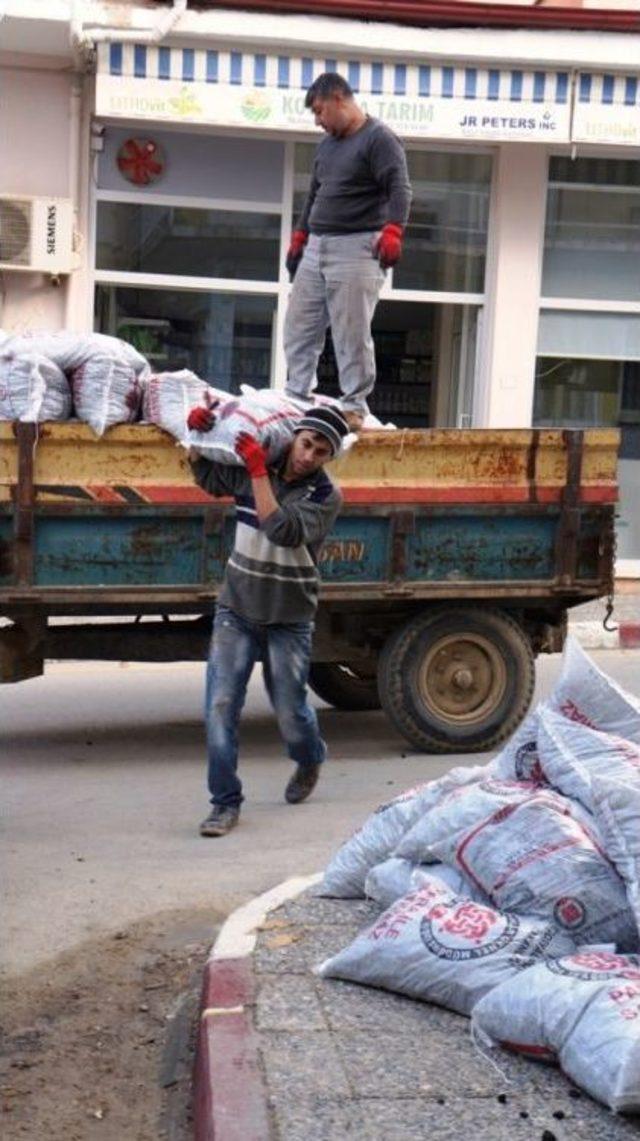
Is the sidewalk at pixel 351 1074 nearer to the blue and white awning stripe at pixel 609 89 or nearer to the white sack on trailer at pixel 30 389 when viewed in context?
the white sack on trailer at pixel 30 389

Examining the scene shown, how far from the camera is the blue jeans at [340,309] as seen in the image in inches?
348

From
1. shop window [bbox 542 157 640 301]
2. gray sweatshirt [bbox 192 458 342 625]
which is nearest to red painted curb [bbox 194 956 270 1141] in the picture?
gray sweatshirt [bbox 192 458 342 625]

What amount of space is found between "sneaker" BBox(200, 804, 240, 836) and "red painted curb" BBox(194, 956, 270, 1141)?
1.98 meters

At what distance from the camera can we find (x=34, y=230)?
13.7 meters

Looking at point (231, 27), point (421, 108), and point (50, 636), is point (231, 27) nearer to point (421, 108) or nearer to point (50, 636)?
point (421, 108)

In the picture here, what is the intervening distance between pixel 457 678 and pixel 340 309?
2.06m

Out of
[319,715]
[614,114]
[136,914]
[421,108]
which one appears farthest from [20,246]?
[136,914]

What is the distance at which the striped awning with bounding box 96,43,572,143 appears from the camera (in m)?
13.2

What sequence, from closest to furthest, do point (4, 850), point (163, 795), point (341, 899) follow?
point (341, 899) → point (4, 850) → point (163, 795)

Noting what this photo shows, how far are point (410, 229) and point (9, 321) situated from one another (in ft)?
11.9

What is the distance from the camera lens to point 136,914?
5.87m

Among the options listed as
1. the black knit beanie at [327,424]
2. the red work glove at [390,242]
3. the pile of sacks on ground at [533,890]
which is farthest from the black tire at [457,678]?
the pile of sacks on ground at [533,890]

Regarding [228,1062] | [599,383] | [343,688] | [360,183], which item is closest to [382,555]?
[343,688]

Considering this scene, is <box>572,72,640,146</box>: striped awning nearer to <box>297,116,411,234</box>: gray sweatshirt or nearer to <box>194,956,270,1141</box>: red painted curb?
<box>297,116,411,234</box>: gray sweatshirt
